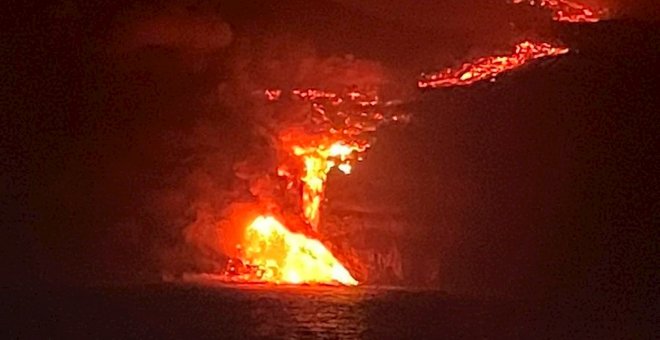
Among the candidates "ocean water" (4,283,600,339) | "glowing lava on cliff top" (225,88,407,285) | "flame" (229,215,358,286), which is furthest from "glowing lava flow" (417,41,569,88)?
"ocean water" (4,283,600,339)

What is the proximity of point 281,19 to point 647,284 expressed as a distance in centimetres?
508

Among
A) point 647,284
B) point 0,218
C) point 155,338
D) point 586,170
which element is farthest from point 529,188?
point 0,218

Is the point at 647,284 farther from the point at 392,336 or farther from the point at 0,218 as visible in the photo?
the point at 0,218

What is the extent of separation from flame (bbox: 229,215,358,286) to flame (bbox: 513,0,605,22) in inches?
142

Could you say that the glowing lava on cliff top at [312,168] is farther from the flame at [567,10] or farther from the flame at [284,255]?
the flame at [567,10]

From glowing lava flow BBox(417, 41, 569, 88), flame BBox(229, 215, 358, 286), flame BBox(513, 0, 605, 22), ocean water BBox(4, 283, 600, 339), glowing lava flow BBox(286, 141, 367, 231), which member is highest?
flame BBox(513, 0, 605, 22)

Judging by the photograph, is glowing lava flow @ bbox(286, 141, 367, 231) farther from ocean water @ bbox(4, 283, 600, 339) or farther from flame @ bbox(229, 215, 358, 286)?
ocean water @ bbox(4, 283, 600, 339)

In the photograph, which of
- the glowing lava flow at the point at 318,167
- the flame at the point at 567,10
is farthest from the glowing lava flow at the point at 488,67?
the glowing lava flow at the point at 318,167

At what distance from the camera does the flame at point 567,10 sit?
15469 millimetres

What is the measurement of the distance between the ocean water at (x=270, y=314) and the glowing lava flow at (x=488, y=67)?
2.36 meters

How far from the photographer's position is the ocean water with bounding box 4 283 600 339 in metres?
15.4

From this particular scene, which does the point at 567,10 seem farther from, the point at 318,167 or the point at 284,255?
the point at 284,255

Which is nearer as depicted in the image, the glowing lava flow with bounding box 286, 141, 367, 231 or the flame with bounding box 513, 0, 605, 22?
the flame with bounding box 513, 0, 605, 22

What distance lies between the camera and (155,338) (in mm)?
15086
